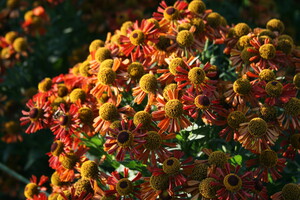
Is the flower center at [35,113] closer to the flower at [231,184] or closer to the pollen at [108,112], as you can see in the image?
the pollen at [108,112]

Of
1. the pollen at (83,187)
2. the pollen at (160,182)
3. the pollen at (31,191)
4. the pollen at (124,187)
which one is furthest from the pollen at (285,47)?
the pollen at (31,191)

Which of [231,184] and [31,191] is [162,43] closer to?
[231,184]

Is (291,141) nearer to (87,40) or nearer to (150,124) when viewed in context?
(150,124)

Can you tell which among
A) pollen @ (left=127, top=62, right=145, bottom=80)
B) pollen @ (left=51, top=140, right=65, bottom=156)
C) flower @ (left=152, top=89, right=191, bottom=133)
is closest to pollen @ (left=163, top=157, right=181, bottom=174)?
flower @ (left=152, top=89, right=191, bottom=133)

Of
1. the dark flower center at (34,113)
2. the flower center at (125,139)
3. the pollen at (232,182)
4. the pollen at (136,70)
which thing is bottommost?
the pollen at (232,182)

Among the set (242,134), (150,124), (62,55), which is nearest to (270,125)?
(242,134)

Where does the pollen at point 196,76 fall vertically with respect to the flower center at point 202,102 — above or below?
above
